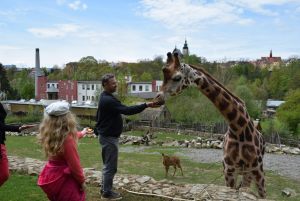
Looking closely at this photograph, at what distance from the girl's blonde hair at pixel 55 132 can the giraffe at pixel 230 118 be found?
1.64m

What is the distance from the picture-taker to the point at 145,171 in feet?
49.4

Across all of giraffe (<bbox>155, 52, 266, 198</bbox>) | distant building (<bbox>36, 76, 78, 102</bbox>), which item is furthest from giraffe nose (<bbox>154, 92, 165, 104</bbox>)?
distant building (<bbox>36, 76, 78, 102</bbox>)

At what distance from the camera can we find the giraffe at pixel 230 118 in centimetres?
568

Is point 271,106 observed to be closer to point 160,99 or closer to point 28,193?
point 28,193

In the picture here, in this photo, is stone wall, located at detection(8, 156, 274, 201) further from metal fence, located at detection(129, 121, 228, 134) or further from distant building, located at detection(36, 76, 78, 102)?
distant building, located at detection(36, 76, 78, 102)

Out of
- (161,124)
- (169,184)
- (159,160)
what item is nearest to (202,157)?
(159,160)

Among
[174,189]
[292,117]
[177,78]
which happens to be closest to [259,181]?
[174,189]

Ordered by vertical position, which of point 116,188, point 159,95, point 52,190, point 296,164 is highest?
point 159,95

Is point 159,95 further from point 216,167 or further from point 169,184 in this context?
point 216,167

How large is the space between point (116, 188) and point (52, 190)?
10.2ft

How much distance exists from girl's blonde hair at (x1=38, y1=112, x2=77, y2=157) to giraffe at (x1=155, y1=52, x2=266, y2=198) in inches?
64.4

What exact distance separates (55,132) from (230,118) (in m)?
2.91

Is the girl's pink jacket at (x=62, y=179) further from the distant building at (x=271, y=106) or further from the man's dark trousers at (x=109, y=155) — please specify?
the distant building at (x=271, y=106)

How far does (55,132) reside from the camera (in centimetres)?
423
